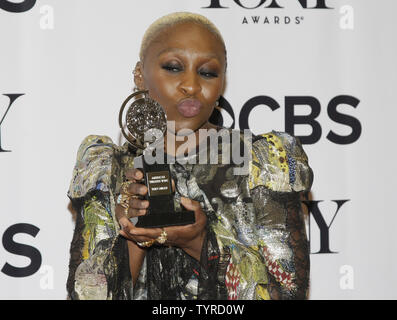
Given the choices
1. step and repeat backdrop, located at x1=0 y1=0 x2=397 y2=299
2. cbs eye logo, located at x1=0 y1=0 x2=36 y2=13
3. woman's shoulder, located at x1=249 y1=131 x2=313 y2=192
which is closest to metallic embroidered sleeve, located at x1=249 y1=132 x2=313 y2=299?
woman's shoulder, located at x1=249 y1=131 x2=313 y2=192

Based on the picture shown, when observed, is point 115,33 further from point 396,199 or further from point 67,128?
point 396,199

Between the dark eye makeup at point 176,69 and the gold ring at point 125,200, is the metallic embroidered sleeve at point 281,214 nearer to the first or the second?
the dark eye makeup at point 176,69

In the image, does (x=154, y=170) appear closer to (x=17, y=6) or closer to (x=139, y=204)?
(x=139, y=204)

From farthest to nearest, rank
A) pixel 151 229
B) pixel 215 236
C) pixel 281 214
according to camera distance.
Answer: pixel 281 214, pixel 215 236, pixel 151 229

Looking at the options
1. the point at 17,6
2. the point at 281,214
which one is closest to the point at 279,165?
the point at 281,214

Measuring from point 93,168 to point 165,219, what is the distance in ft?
1.12

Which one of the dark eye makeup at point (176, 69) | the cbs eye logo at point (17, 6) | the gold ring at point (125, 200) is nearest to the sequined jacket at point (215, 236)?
the gold ring at point (125, 200)

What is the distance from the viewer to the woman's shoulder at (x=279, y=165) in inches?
56.5

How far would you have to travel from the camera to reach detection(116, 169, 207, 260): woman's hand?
1168 millimetres

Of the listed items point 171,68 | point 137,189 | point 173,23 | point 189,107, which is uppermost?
point 173,23

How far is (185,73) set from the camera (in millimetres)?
1418

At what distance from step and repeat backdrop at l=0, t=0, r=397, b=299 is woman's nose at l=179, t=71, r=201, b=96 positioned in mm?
584

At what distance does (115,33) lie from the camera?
6.37 feet

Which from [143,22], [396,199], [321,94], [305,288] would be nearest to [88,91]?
[143,22]
